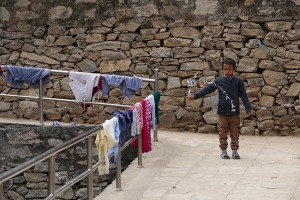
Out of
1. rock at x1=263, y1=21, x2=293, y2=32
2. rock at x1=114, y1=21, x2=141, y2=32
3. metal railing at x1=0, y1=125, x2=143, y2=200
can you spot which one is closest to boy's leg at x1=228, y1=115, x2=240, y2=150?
metal railing at x1=0, y1=125, x2=143, y2=200

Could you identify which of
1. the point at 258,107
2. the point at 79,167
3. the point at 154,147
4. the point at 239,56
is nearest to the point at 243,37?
the point at 239,56

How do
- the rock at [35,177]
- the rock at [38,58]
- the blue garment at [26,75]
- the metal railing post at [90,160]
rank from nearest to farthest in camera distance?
the metal railing post at [90,160] → the rock at [35,177] → the blue garment at [26,75] → the rock at [38,58]

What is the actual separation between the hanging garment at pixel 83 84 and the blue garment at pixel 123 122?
8.17 feet

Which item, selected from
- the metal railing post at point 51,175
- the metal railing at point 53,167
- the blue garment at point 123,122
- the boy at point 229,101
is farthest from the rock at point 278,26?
the metal railing post at point 51,175

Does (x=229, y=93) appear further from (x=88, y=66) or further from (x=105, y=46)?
(x=88, y=66)

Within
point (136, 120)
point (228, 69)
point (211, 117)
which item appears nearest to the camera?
point (136, 120)

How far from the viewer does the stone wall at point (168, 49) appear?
1270 cm

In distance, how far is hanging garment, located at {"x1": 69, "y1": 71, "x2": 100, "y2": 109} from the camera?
1201 cm

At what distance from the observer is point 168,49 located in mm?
13117

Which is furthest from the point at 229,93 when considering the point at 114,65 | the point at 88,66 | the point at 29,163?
the point at 29,163

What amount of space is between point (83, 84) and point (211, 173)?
10.1 ft

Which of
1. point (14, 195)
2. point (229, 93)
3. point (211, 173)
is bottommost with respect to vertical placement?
point (14, 195)

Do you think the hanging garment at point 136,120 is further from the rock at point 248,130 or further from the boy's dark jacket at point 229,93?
the rock at point 248,130

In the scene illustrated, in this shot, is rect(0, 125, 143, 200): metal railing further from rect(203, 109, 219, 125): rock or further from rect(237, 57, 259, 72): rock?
rect(237, 57, 259, 72): rock
